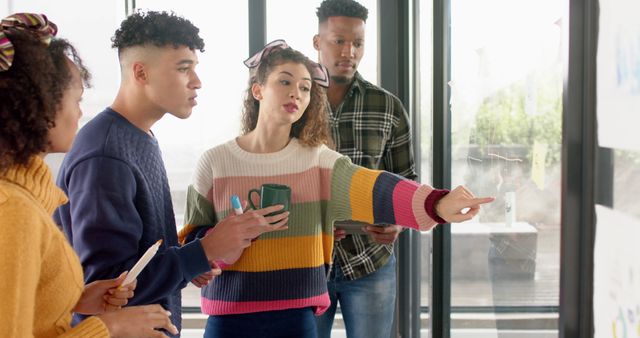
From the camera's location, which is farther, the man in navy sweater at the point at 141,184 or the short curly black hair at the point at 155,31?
the short curly black hair at the point at 155,31

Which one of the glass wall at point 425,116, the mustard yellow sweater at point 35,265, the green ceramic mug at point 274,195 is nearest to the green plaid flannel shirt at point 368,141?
the glass wall at point 425,116

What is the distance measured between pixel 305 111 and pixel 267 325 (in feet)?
1.95

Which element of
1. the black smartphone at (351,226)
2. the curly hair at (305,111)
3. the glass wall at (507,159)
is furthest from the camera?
the black smartphone at (351,226)

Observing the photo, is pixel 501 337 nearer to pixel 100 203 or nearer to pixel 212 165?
pixel 212 165

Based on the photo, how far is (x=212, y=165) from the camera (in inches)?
72.0

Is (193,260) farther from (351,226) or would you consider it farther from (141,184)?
(351,226)

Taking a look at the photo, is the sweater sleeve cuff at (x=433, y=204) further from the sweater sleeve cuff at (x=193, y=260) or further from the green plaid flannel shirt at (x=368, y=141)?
Answer: the green plaid flannel shirt at (x=368, y=141)

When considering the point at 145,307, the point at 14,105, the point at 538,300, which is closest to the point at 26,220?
the point at 14,105

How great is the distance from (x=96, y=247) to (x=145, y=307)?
0.20m

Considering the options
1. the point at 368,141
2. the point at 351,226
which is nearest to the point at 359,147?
the point at 368,141

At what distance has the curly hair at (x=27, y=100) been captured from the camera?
1034 millimetres

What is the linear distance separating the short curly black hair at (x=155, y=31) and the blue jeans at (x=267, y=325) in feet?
2.29

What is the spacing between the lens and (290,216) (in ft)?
5.85

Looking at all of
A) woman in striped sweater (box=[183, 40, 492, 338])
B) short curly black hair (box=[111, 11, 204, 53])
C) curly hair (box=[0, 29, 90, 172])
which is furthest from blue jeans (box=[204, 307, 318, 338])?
curly hair (box=[0, 29, 90, 172])
